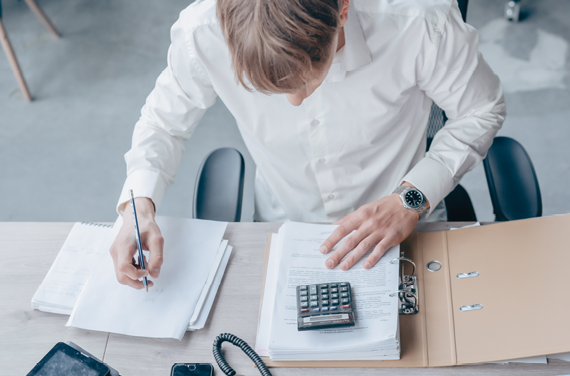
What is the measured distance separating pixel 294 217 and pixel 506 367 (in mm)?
670

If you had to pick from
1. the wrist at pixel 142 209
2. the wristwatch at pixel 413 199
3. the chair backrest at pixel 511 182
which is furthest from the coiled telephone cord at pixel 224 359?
the chair backrest at pixel 511 182

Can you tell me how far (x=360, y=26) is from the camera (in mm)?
949

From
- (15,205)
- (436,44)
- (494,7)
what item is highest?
(436,44)

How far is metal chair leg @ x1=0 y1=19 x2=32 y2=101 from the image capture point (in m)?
2.51

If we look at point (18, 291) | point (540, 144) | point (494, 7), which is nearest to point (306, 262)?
point (18, 291)

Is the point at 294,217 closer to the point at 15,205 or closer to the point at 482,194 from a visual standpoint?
the point at 482,194

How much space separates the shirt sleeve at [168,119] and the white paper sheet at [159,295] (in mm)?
118

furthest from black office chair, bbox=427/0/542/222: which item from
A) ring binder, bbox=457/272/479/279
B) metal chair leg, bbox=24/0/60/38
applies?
metal chair leg, bbox=24/0/60/38

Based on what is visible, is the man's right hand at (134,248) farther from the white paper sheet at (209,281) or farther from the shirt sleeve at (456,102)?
the shirt sleeve at (456,102)

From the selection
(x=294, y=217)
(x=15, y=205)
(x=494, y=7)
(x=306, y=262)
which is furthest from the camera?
(x=494, y=7)

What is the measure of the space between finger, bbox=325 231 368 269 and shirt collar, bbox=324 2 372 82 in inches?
13.1

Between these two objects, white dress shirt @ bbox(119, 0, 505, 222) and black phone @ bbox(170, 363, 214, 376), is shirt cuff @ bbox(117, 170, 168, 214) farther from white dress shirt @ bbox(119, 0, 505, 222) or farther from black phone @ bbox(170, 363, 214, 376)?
black phone @ bbox(170, 363, 214, 376)

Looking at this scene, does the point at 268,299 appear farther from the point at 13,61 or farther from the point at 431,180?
the point at 13,61

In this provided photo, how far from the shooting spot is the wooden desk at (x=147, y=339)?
2.72 feet
